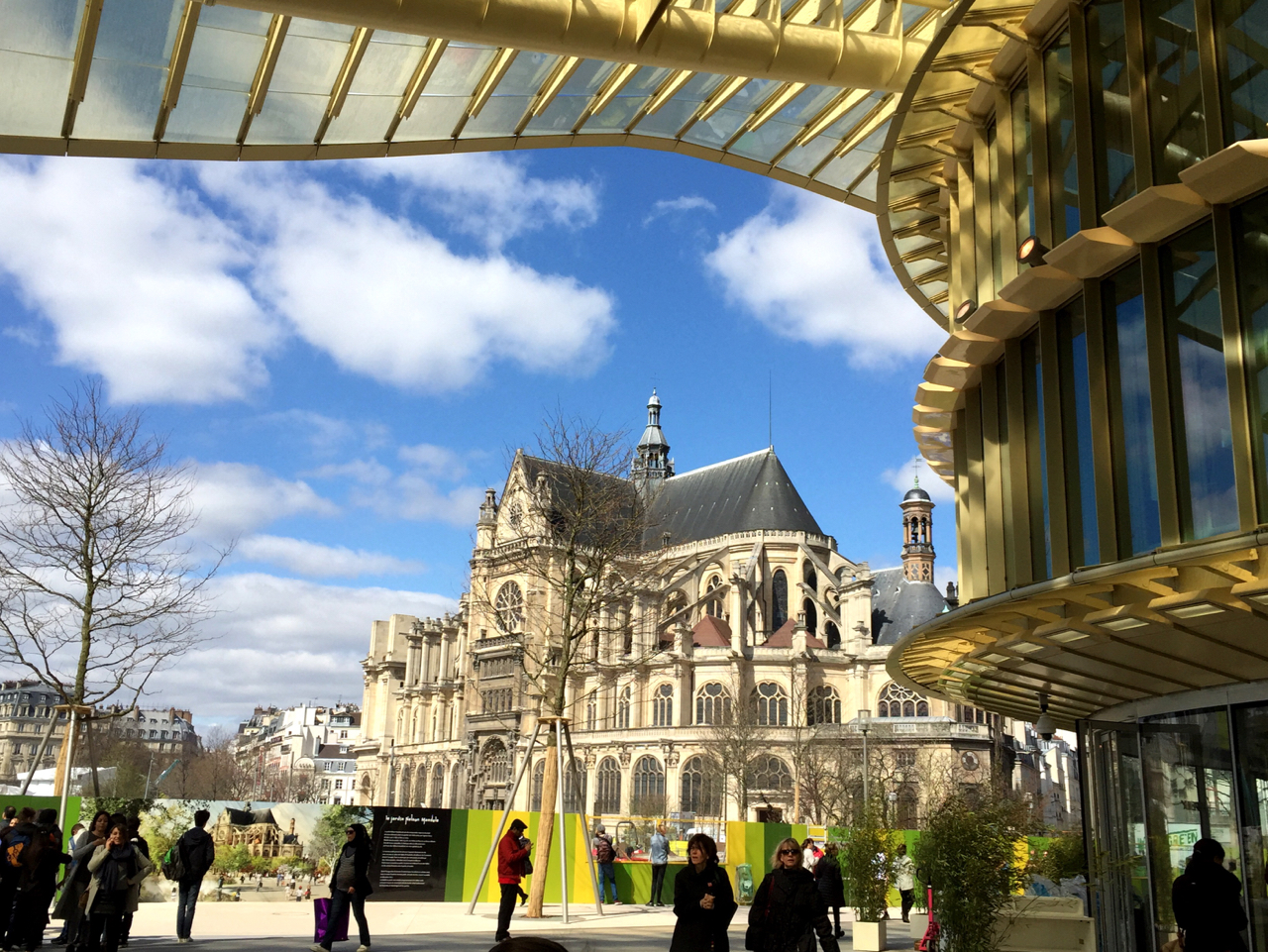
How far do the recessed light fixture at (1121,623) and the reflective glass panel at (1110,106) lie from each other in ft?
12.7

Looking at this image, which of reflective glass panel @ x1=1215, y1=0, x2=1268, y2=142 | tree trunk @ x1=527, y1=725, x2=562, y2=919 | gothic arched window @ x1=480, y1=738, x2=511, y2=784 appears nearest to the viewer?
reflective glass panel @ x1=1215, y1=0, x2=1268, y2=142

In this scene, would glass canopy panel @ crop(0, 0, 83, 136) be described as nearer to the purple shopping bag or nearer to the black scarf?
the black scarf

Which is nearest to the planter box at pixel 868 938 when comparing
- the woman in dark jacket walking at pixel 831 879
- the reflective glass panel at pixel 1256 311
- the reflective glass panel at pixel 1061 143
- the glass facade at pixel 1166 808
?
the woman in dark jacket walking at pixel 831 879

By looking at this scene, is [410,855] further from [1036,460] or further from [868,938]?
[1036,460]

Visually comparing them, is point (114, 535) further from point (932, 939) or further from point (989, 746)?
point (989, 746)

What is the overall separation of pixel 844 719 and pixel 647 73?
55.9 meters

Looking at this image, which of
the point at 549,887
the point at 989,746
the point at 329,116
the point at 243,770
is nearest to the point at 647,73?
the point at 329,116

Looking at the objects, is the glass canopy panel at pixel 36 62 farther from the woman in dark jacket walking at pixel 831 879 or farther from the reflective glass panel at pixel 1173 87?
the woman in dark jacket walking at pixel 831 879

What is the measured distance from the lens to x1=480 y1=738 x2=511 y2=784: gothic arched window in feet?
236

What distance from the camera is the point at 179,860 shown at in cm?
1412

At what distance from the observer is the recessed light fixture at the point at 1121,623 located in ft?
32.1

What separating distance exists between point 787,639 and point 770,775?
38.5 feet

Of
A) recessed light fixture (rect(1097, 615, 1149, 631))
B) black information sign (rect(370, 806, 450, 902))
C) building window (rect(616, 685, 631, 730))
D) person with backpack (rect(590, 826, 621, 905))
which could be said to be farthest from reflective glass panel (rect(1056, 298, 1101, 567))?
building window (rect(616, 685, 631, 730))

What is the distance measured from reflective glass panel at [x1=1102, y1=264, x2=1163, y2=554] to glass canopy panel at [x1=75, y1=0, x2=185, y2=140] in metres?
9.58
